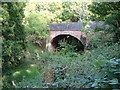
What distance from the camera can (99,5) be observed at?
3021 millimetres

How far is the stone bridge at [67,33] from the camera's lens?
14.9 ft

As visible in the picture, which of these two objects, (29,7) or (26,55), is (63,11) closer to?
(29,7)

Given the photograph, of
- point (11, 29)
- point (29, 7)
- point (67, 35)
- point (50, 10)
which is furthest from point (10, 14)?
point (67, 35)

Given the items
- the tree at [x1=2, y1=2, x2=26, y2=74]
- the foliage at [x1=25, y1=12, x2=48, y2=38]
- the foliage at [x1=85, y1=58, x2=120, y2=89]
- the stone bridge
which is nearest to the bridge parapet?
the stone bridge

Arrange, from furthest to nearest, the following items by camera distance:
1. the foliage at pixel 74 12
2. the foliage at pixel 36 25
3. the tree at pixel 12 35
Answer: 1. the foliage at pixel 74 12
2. the foliage at pixel 36 25
3. the tree at pixel 12 35

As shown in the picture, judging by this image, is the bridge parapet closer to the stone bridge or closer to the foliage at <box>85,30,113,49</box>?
Result: the stone bridge

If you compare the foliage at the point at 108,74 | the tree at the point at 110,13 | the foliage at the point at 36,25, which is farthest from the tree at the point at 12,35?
the foliage at the point at 108,74

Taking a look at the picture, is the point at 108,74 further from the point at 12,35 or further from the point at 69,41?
the point at 69,41

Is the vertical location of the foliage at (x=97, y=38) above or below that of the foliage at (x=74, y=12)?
below

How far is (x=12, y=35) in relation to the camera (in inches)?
132

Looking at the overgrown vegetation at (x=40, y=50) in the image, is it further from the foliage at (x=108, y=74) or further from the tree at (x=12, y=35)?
the foliage at (x=108, y=74)

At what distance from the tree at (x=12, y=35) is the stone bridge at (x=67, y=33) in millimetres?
950

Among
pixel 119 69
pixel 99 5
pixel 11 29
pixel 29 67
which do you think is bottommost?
pixel 29 67

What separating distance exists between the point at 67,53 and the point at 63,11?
763mm
